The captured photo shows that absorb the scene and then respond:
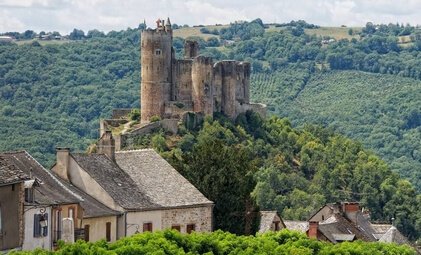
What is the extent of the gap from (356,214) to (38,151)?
85169 mm

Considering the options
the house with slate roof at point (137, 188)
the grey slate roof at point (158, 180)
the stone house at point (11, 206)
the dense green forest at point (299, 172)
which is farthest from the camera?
the dense green forest at point (299, 172)

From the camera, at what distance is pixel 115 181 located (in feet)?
258

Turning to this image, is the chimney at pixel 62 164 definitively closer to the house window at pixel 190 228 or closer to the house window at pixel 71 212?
the house window at pixel 71 212

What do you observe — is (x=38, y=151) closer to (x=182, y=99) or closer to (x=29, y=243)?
(x=182, y=99)

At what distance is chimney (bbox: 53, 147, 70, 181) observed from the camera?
7744 centimetres

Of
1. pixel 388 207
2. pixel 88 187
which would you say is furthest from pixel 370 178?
pixel 88 187

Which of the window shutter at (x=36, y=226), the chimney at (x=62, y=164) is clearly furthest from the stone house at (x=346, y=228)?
the window shutter at (x=36, y=226)

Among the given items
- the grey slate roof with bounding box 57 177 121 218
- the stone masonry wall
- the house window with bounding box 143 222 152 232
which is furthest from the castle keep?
the grey slate roof with bounding box 57 177 121 218

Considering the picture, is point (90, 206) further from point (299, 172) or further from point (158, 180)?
point (299, 172)

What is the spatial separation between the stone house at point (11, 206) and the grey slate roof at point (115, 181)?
40.0ft

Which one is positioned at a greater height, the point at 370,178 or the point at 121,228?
the point at 121,228

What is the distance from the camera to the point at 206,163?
A: 3474 inches

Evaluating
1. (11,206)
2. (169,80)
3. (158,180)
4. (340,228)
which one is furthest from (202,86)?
(11,206)

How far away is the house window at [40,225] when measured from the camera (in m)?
66.1
